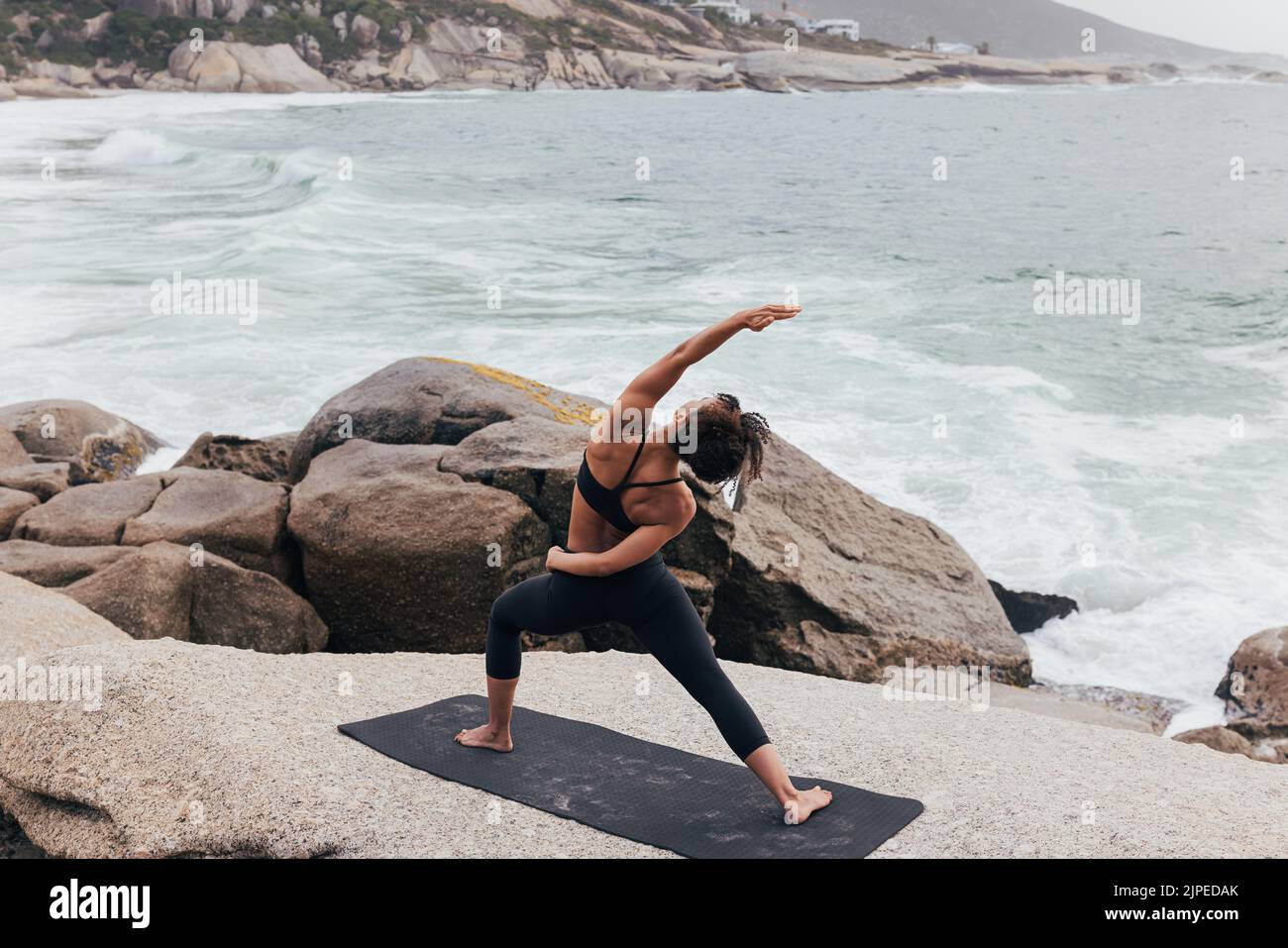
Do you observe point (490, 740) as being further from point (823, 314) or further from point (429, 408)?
point (823, 314)

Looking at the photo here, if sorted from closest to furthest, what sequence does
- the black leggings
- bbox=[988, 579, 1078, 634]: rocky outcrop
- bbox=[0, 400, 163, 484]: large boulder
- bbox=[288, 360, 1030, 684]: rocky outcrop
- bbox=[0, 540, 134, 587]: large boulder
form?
the black leggings, bbox=[0, 540, 134, 587]: large boulder, bbox=[288, 360, 1030, 684]: rocky outcrop, bbox=[988, 579, 1078, 634]: rocky outcrop, bbox=[0, 400, 163, 484]: large boulder

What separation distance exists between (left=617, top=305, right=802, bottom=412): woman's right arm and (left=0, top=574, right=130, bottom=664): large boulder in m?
3.14

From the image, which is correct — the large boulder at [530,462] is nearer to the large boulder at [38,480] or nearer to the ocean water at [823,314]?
the large boulder at [38,480]

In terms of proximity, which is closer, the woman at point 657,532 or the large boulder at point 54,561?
the woman at point 657,532

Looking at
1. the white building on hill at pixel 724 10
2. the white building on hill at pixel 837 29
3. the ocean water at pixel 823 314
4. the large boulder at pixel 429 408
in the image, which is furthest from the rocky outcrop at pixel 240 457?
the white building on hill at pixel 837 29

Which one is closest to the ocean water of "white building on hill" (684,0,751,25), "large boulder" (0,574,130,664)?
"large boulder" (0,574,130,664)

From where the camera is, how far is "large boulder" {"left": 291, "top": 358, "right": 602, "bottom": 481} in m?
9.22

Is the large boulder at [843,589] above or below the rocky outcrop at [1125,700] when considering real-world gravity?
above

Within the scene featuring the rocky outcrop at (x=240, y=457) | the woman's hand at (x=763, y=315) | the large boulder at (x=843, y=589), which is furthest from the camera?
the rocky outcrop at (x=240, y=457)

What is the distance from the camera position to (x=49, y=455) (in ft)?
38.0

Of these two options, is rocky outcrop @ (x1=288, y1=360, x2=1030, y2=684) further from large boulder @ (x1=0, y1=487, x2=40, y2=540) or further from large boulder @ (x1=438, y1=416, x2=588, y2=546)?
large boulder @ (x1=0, y1=487, x2=40, y2=540)

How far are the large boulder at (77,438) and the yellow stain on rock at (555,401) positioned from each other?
12.6 ft

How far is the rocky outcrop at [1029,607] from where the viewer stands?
11047mm

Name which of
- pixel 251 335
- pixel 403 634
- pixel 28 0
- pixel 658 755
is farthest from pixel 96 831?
pixel 28 0
